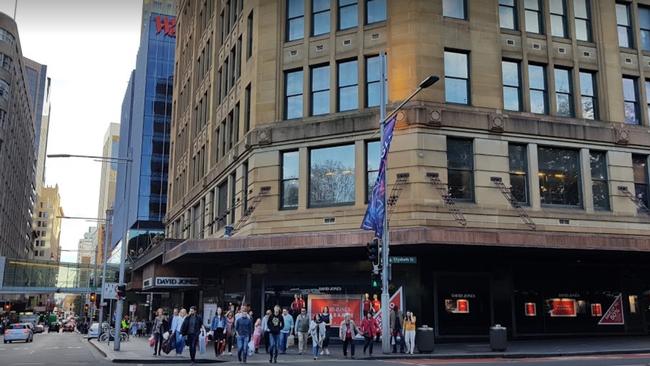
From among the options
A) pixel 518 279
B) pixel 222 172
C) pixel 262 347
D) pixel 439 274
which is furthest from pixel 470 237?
pixel 222 172

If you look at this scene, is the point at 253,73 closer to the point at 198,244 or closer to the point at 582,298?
the point at 198,244

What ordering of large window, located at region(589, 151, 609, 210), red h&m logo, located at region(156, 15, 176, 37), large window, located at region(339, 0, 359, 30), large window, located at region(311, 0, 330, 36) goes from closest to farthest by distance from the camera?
large window, located at region(589, 151, 609, 210)
large window, located at region(339, 0, 359, 30)
large window, located at region(311, 0, 330, 36)
red h&m logo, located at region(156, 15, 176, 37)

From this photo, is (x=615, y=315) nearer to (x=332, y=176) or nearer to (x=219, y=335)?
(x=332, y=176)

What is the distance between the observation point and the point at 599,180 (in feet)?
91.9

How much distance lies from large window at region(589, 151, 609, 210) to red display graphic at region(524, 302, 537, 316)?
506 centimetres

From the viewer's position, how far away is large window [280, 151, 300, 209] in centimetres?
2767

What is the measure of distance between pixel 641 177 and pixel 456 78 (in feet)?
32.6

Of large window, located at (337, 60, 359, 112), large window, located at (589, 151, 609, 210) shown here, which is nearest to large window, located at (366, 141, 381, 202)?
large window, located at (337, 60, 359, 112)

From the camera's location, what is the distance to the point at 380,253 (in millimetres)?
22000

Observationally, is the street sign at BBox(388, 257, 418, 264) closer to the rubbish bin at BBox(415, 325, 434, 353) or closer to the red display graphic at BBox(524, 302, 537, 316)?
the rubbish bin at BBox(415, 325, 434, 353)

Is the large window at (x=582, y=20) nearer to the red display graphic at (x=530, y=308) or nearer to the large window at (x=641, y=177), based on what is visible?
the large window at (x=641, y=177)

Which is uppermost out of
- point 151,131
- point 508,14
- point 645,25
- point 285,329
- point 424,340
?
point 151,131

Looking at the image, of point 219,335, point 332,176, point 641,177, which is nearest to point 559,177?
point 641,177

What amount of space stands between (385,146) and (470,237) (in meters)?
4.99
